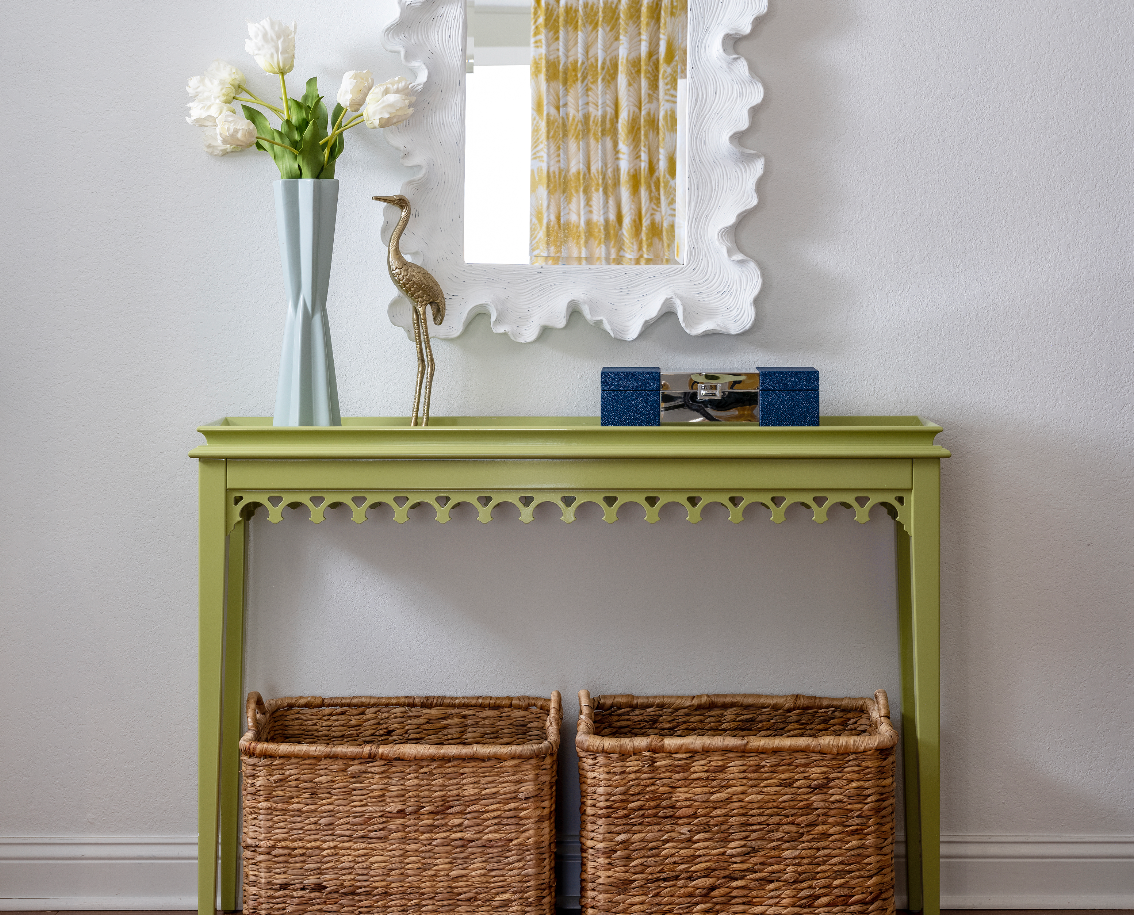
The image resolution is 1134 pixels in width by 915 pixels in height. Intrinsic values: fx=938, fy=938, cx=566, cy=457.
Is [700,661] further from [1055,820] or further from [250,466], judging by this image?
[250,466]

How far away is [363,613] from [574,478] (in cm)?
52

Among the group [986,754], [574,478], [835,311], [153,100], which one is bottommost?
[986,754]

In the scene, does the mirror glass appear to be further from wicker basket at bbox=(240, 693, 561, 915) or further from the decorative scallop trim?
wicker basket at bbox=(240, 693, 561, 915)

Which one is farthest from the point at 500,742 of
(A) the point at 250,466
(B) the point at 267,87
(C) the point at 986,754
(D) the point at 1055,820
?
(B) the point at 267,87

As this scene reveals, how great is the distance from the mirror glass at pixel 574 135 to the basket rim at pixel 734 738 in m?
0.77

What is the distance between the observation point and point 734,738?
1.44 m

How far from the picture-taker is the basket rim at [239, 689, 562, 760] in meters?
1.43

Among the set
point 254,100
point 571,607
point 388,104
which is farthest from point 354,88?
point 571,607

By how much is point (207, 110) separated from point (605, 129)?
0.66 m

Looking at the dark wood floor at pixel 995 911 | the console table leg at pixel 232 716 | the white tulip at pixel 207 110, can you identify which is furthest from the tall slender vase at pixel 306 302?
the dark wood floor at pixel 995 911

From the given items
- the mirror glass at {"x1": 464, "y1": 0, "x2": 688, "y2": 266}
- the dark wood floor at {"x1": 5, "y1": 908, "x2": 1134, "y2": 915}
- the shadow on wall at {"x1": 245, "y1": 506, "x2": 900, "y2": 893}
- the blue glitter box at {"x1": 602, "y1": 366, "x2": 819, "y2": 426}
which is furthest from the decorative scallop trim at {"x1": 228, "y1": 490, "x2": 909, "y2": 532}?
the dark wood floor at {"x1": 5, "y1": 908, "x2": 1134, "y2": 915}

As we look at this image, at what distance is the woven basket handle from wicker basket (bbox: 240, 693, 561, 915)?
10 cm

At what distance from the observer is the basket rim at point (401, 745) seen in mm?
1434

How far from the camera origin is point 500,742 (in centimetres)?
165
